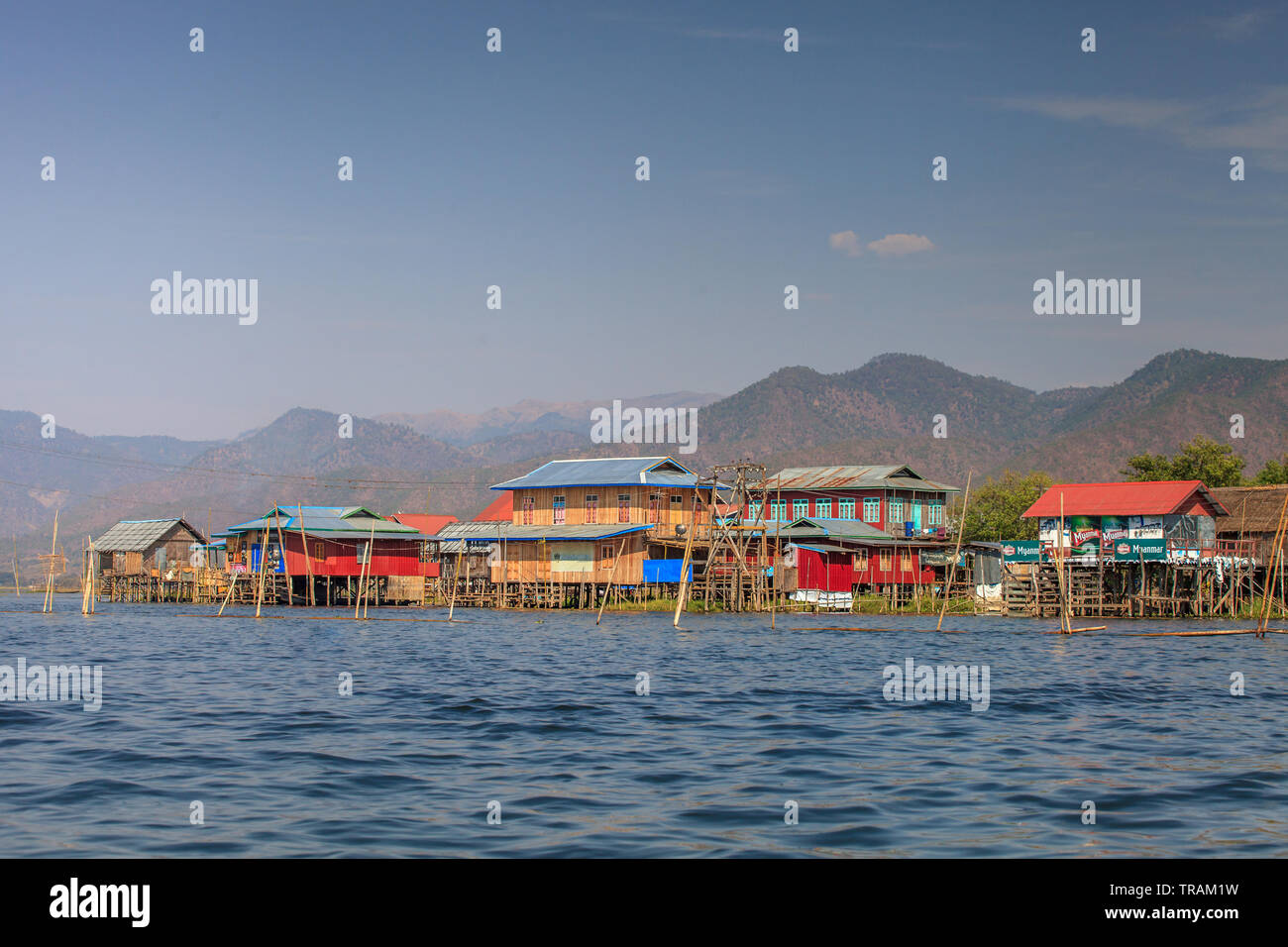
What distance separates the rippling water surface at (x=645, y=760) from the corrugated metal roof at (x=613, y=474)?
38157 millimetres

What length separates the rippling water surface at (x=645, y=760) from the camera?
12.8 m

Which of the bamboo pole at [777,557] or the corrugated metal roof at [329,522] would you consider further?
the corrugated metal roof at [329,522]

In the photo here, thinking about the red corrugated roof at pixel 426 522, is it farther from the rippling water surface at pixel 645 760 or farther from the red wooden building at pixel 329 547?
the rippling water surface at pixel 645 760

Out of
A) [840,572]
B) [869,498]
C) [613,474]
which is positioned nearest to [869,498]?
[869,498]

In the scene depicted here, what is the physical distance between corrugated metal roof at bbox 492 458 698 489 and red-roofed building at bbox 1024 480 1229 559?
841 inches

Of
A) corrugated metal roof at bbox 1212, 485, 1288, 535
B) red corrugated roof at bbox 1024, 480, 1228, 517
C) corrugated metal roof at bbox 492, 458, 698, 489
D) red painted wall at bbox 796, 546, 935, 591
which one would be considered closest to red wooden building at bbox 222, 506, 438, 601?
corrugated metal roof at bbox 492, 458, 698, 489

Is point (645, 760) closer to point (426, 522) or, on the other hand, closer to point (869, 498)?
point (869, 498)

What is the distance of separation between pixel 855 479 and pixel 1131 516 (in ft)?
77.6

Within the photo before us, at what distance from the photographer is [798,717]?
74.7ft

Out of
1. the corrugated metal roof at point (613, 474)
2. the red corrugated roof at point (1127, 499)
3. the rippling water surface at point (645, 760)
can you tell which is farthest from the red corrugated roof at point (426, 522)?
the rippling water surface at point (645, 760)

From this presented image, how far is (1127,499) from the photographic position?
66.1 metres
